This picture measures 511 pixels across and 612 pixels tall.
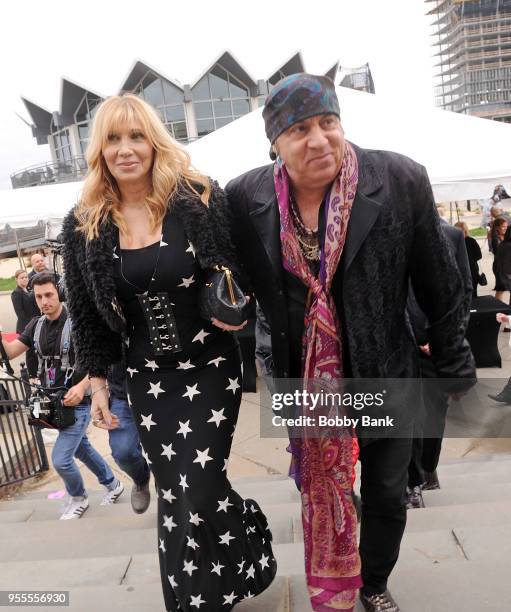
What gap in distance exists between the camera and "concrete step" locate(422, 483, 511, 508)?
10.1 feet

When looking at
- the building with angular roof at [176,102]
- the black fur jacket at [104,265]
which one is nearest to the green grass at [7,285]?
the building with angular roof at [176,102]

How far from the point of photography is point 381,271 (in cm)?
166

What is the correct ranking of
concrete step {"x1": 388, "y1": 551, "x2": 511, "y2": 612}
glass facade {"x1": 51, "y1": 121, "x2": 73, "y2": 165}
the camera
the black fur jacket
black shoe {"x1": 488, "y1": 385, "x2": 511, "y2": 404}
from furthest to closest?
glass facade {"x1": 51, "y1": 121, "x2": 73, "y2": 165} < black shoe {"x1": 488, "y1": 385, "x2": 511, "y2": 404} < the camera < the black fur jacket < concrete step {"x1": 388, "y1": 551, "x2": 511, "y2": 612}

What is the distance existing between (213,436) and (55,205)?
21.2ft

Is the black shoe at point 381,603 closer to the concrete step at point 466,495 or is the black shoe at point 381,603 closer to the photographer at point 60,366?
the concrete step at point 466,495

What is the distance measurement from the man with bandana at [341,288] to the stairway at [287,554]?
24 cm

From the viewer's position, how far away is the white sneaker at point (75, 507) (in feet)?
12.3

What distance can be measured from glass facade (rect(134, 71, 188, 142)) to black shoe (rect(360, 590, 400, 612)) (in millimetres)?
37130

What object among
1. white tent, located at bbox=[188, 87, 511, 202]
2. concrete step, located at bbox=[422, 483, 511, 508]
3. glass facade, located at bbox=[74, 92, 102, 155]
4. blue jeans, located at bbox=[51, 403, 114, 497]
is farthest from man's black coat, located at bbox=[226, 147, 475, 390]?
glass facade, located at bbox=[74, 92, 102, 155]

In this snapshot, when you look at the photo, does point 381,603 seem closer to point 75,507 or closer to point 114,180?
point 114,180

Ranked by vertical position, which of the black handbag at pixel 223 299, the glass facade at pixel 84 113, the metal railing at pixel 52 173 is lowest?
the black handbag at pixel 223 299

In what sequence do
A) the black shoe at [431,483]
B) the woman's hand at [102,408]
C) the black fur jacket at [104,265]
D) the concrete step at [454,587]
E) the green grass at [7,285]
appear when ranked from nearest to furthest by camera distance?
the concrete step at [454,587]
the black fur jacket at [104,265]
the woman's hand at [102,408]
the black shoe at [431,483]
the green grass at [7,285]

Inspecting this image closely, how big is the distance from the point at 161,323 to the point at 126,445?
1.80 m

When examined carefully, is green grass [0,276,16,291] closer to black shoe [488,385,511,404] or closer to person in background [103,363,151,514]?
person in background [103,363,151,514]
